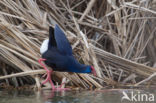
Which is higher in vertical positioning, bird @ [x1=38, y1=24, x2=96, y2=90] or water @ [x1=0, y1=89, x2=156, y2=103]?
bird @ [x1=38, y1=24, x2=96, y2=90]

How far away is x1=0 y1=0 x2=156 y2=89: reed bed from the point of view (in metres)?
4.36

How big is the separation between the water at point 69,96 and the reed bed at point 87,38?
0.23 meters

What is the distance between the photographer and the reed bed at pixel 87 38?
14.3 feet

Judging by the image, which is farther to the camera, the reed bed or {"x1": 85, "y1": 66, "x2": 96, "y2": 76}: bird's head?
the reed bed

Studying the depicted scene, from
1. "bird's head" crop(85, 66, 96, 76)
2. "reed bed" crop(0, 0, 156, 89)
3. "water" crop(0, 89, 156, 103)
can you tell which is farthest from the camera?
"reed bed" crop(0, 0, 156, 89)

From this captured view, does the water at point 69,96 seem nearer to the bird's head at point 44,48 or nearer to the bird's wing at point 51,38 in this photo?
the bird's head at point 44,48

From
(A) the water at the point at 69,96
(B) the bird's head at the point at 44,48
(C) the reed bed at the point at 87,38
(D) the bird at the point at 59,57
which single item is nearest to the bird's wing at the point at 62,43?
(D) the bird at the point at 59,57

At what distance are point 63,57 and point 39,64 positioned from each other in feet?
1.03

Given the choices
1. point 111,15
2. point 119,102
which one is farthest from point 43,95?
point 111,15

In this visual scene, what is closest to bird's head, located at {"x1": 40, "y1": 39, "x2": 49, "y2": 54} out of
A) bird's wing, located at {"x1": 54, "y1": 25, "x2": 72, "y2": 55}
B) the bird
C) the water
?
the bird

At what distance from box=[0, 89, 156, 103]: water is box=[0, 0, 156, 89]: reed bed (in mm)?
229

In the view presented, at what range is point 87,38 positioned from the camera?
4977 millimetres

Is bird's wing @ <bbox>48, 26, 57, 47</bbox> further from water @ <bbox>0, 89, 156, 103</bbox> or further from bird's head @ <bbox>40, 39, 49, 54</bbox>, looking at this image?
water @ <bbox>0, 89, 156, 103</bbox>

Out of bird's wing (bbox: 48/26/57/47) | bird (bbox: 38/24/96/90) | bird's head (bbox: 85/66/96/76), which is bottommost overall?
bird's head (bbox: 85/66/96/76)
